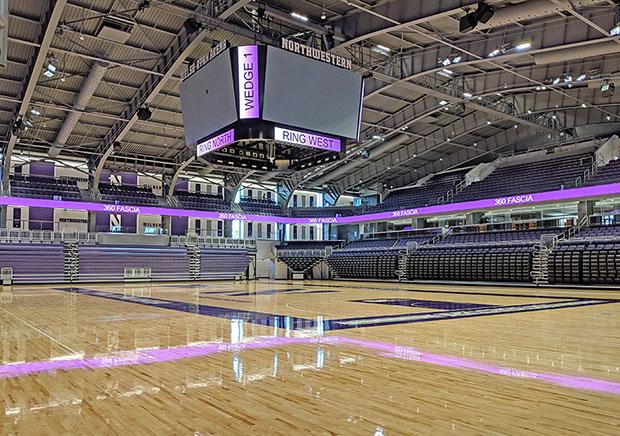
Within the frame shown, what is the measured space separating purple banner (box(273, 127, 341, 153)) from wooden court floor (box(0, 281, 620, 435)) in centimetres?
642

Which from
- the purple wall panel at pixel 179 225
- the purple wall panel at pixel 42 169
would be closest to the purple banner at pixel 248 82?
the purple wall panel at pixel 42 169

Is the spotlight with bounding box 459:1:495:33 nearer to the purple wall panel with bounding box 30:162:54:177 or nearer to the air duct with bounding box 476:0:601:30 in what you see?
the air duct with bounding box 476:0:601:30

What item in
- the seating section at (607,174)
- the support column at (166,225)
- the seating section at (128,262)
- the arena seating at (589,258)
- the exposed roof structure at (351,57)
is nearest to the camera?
the exposed roof structure at (351,57)

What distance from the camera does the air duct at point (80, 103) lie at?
65.1ft

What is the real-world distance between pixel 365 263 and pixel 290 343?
26354 mm

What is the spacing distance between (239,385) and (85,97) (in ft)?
67.4

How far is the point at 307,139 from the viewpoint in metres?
15.3

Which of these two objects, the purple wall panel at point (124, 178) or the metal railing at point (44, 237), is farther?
the purple wall panel at point (124, 178)

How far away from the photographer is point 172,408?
3.94 metres

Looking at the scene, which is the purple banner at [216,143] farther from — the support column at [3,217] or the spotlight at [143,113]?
the support column at [3,217]

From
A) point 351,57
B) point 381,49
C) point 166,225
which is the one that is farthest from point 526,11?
point 166,225

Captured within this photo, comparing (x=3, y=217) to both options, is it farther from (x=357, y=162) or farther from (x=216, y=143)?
(x=357, y=162)

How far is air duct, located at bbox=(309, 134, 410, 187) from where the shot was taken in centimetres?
3186

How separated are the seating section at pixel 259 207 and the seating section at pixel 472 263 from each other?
41.3ft
